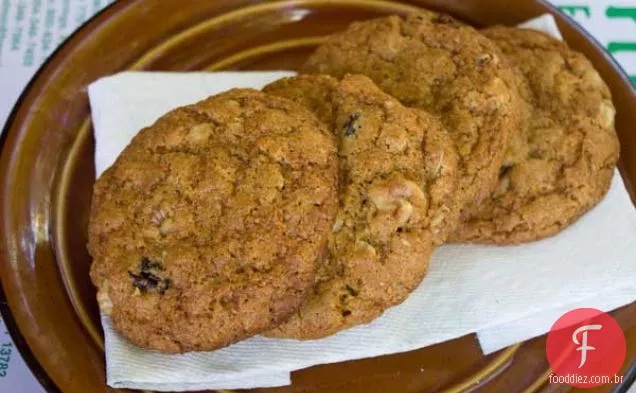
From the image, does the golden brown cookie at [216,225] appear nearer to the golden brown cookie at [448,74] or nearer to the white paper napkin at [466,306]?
the white paper napkin at [466,306]

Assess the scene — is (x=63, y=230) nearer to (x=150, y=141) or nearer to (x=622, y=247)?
(x=150, y=141)

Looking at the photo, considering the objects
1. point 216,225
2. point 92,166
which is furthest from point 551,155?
point 92,166

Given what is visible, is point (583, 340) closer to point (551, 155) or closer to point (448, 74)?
point (551, 155)

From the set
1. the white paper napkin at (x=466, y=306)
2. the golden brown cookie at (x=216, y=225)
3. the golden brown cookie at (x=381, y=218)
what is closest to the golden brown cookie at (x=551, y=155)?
the white paper napkin at (x=466, y=306)

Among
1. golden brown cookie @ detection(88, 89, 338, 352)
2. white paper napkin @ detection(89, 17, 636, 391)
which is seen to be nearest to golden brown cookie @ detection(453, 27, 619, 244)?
white paper napkin @ detection(89, 17, 636, 391)

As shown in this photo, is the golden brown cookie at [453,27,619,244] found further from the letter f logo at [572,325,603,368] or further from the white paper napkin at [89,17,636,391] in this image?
the letter f logo at [572,325,603,368]

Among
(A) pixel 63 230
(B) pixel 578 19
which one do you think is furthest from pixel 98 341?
(B) pixel 578 19
